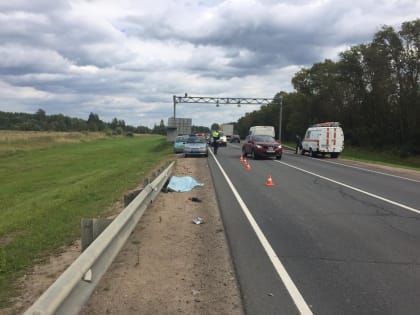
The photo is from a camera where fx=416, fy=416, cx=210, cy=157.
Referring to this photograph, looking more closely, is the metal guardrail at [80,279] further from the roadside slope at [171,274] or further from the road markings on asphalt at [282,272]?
the road markings on asphalt at [282,272]

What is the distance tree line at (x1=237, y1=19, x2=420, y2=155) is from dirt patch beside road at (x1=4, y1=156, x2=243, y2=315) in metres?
43.8

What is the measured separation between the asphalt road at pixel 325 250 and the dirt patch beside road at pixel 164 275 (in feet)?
0.90

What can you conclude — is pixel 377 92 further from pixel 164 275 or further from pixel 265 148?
pixel 164 275

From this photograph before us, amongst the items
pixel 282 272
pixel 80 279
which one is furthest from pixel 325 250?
pixel 80 279

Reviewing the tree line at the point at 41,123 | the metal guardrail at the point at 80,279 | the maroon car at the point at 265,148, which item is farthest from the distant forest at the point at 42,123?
the metal guardrail at the point at 80,279

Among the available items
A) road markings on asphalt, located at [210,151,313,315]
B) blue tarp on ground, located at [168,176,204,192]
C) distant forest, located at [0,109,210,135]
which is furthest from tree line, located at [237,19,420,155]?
distant forest, located at [0,109,210,135]

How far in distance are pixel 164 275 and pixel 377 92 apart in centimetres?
5219

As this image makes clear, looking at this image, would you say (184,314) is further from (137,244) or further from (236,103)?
(236,103)

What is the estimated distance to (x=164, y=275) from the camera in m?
5.15

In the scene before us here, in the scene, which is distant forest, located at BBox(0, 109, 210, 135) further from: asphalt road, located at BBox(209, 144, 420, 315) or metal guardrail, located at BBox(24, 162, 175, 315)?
metal guardrail, located at BBox(24, 162, 175, 315)

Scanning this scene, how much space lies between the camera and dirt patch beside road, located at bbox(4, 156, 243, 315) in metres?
4.25

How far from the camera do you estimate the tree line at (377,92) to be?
46.7m

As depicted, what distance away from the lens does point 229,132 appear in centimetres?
8219

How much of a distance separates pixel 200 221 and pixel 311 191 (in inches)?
219
